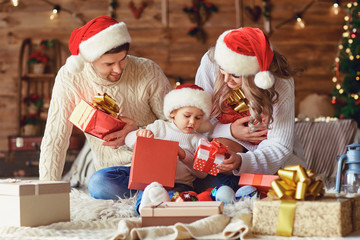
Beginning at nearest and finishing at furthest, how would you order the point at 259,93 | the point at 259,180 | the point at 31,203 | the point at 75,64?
the point at 31,203 < the point at 259,180 < the point at 259,93 < the point at 75,64

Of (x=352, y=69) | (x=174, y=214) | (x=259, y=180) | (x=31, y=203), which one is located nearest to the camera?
(x=174, y=214)

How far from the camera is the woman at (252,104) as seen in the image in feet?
6.38

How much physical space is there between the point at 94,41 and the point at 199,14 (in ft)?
12.9

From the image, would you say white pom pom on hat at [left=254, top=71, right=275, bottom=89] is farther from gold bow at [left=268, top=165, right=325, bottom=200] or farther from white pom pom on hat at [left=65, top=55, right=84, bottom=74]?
white pom pom on hat at [left=65, top=55, right=84, bottom=74]

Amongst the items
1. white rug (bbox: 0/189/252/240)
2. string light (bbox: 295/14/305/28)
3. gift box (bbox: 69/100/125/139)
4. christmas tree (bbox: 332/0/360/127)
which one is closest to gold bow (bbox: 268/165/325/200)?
white rug (bbox: 0/189/252/240)

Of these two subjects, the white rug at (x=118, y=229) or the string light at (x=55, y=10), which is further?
the string light at (x=55, y=10)

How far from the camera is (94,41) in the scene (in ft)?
6.70

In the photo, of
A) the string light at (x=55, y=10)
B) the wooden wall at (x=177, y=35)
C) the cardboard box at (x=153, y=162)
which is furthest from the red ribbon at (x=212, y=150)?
the string light at (x=55, y=10)

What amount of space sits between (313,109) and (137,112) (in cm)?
366

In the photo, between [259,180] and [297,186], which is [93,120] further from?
[297,186]

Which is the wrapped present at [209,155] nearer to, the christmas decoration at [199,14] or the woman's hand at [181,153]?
the woman's hand at [181,153]

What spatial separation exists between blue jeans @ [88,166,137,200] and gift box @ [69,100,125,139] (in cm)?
19

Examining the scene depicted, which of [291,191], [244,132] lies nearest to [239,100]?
[244,132]

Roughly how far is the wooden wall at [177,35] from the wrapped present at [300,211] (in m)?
4.53
